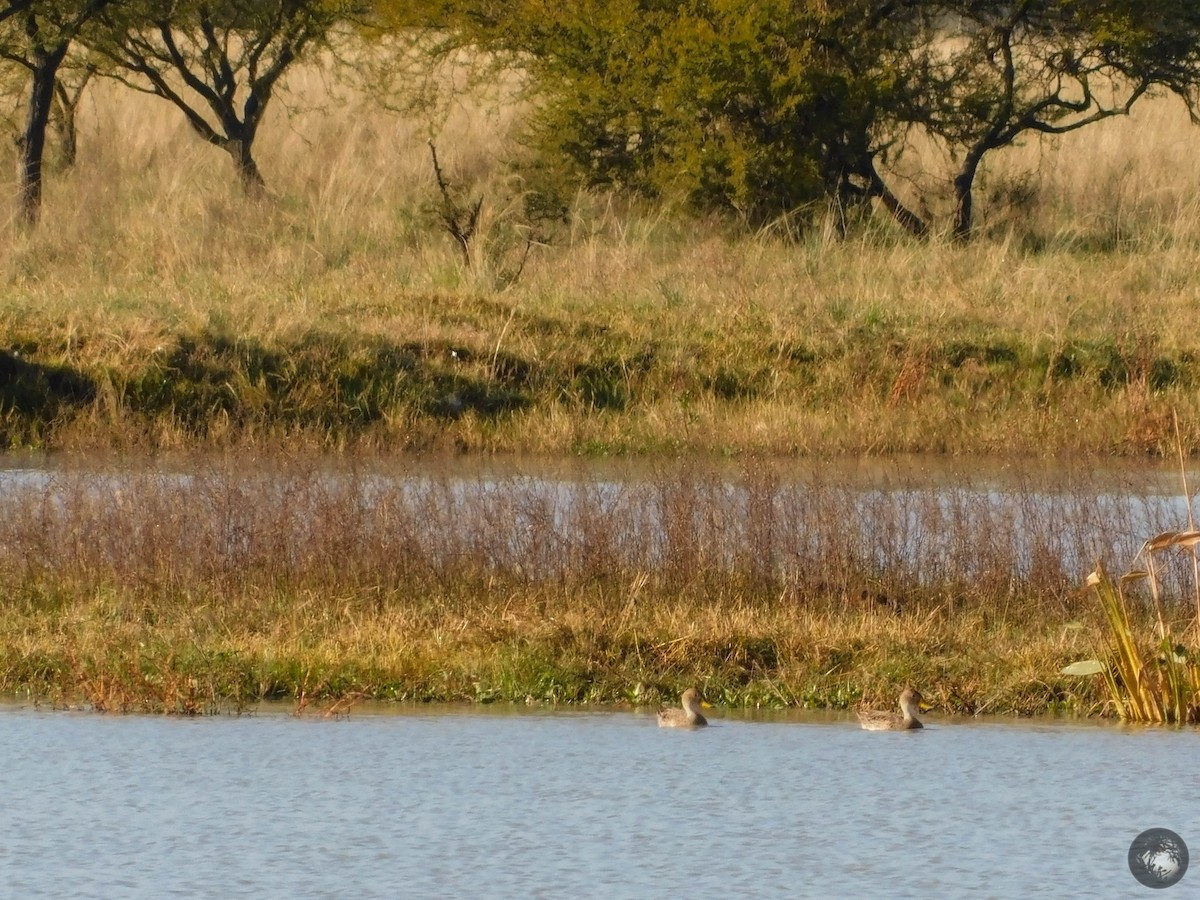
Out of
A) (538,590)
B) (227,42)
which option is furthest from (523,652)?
(227,42)

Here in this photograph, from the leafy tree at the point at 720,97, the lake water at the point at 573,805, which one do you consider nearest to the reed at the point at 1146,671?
the lake water at the point at 573,805

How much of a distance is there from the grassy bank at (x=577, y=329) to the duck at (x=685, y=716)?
573 centimetres

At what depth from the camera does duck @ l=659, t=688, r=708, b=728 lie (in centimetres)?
879

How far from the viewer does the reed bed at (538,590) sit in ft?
30.9

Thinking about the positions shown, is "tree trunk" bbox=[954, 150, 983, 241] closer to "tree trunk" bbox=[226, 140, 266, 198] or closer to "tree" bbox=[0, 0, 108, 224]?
"tree trunk" bbox=[226, 140, 266, 198]

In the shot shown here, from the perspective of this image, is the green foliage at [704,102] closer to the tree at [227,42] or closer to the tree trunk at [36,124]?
the tree at [227,42]

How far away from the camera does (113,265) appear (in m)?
21.2

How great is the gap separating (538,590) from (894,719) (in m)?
2.58

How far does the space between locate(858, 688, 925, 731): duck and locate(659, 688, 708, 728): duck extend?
710 mm

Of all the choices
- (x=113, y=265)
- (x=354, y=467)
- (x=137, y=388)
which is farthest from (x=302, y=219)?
(x=354, y=467)

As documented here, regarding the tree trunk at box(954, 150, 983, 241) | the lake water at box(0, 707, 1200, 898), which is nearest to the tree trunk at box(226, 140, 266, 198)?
the tree trunk at box(954, 150, 983, 241)

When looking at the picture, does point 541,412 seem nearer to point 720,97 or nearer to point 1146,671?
point 720,97

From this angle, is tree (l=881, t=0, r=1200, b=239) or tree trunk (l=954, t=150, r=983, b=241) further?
tree trunk (l=954, t=150, r=983, b=241)

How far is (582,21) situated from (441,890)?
58.6 ft
